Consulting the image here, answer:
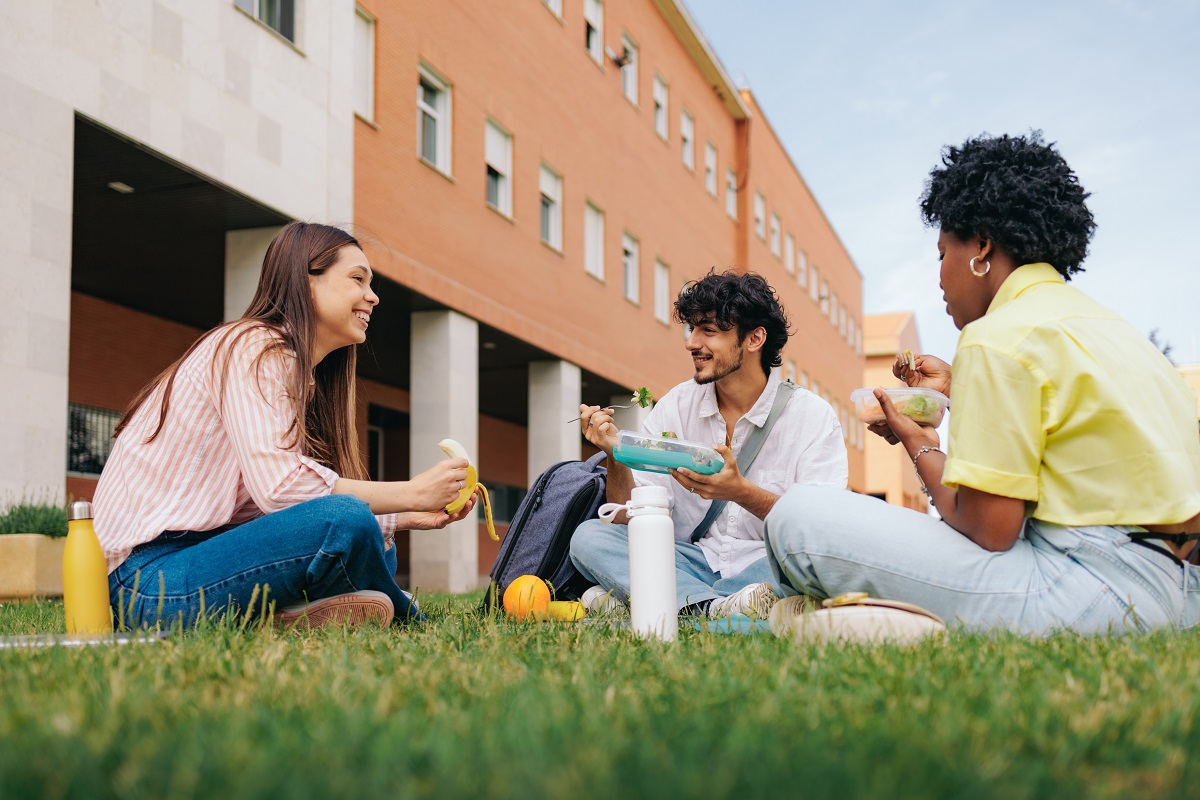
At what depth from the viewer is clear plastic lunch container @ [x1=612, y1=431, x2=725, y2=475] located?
414 cm

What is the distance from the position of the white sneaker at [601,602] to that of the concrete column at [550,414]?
41.8 feet

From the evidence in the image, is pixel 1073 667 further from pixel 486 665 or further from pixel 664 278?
pixel 664 278

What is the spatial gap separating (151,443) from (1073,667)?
2720 millimetres

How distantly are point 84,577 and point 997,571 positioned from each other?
270cm

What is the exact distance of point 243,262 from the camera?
11328 mm

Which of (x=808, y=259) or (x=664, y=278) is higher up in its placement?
(x=808, y=259)

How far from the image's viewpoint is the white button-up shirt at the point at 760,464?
502cm

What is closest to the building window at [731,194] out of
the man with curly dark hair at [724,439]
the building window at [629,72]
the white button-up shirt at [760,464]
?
the building window at [629,72]

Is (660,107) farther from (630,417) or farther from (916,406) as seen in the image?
(916,406)

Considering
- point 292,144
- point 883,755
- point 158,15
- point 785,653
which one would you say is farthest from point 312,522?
point 292,144

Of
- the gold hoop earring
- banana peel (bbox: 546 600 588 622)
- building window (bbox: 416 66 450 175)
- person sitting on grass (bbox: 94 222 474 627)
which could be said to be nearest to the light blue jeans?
the gold hoop earring

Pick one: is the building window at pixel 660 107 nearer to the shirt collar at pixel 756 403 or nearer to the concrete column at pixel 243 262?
the concrete column at pixel 243 262

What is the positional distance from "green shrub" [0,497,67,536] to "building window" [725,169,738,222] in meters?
22.6

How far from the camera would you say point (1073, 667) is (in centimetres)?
245
